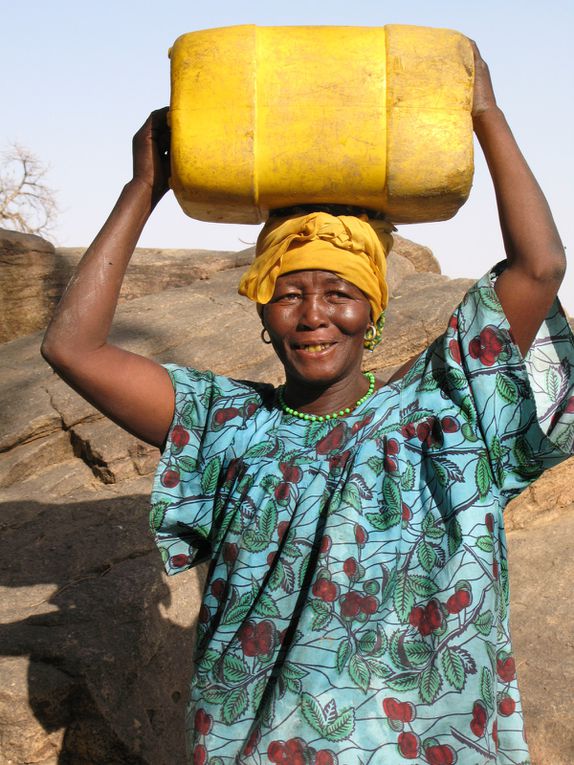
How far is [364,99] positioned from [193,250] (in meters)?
5.49

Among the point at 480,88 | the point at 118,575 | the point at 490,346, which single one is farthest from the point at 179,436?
the point at 118,575

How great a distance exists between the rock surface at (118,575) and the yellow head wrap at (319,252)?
1500 mm

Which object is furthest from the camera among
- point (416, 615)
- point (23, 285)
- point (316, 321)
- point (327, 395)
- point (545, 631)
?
point (23, 285)

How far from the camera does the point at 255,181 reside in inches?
92.2

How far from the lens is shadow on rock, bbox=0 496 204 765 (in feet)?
10.6

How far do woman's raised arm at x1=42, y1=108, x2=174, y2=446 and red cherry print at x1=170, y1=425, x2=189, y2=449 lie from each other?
0.04m

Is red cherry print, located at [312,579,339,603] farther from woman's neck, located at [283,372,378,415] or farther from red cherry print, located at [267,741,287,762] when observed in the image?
woman's neck, located at [283,372,378,415]

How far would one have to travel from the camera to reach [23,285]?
6.94 meters

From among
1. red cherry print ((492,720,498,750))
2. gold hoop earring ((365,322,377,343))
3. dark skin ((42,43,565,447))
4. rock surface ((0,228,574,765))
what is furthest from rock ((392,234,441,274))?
red cherry print ((492,720,498,750))

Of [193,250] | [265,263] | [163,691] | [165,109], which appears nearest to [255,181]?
[265,263]

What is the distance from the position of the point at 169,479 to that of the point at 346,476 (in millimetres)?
464

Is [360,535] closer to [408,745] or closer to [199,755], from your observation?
[408,745]

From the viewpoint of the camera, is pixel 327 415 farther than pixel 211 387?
No

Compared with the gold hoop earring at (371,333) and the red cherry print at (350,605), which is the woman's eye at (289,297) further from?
the red cherry print at (350,605)
